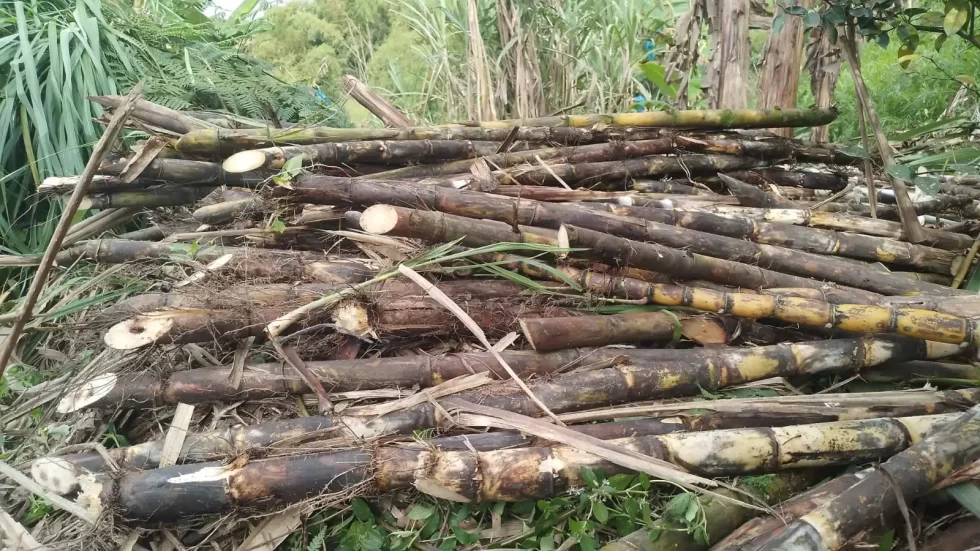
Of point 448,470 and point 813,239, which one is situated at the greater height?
point 813,239

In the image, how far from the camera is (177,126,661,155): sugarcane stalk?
8.45 ft

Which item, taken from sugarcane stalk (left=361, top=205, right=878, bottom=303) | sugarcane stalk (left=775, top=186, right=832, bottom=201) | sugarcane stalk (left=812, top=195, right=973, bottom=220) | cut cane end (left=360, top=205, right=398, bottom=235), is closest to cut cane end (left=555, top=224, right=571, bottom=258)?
sugarcane stalk (left=361, top=205, right=878, bottom=303)

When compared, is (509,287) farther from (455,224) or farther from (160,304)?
(160,304)

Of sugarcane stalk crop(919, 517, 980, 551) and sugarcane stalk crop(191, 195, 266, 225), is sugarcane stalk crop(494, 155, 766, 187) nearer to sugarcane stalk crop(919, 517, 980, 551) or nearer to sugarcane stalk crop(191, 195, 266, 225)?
sugarcane stalk crop(191, 195, 266, 225)

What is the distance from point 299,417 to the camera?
1874 millimetres

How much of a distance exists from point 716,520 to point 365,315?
1240mm

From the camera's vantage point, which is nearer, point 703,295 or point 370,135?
point 703,295

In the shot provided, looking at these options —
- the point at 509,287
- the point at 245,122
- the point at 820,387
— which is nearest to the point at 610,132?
the point at 509,287

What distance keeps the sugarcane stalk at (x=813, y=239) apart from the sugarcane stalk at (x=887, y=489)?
1.12m

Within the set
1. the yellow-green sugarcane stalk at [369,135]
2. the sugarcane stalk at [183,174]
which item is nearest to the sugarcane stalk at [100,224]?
the sugarcane stalk at [183,174]

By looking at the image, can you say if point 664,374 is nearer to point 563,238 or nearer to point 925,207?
point 563,238

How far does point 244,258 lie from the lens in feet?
7.64

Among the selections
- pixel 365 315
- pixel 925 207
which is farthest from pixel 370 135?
pixel 925 207

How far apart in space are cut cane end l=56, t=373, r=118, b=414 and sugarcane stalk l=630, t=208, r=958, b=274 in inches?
83.5
